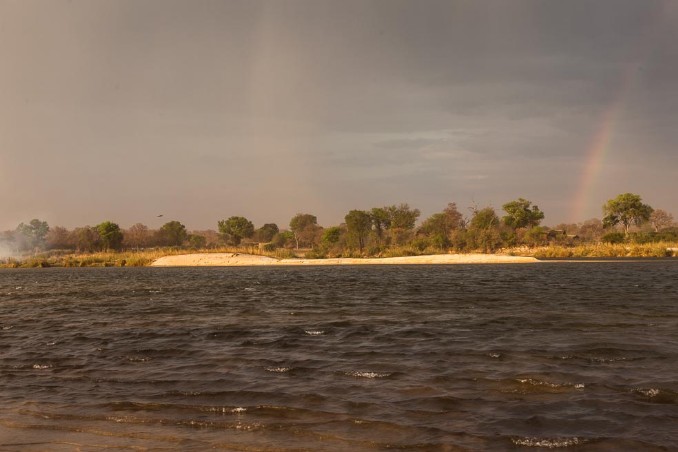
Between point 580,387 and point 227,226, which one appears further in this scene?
point 227,226

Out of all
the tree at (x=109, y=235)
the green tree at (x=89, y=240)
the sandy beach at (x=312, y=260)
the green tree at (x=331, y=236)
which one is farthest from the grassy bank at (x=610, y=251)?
the green tree at (x=89, y=240)

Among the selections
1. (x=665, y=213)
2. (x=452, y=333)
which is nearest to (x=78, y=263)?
(x=452, y=333)

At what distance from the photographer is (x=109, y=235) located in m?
156

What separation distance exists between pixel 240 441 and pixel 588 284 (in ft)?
122

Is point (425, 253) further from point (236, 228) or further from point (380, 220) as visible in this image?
point (236, 228)

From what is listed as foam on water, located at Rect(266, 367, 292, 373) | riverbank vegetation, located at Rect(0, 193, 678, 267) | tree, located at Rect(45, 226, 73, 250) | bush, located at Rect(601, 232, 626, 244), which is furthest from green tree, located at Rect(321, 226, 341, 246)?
foam on water, located at Rect(266, 367, 292, 373)

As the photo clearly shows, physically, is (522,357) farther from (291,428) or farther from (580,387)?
(291,428)

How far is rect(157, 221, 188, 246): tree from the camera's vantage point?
18300 centimetres

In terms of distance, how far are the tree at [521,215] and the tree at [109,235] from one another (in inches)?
4186

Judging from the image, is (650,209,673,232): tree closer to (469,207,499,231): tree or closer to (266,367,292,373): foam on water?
(469,207,499,231): tree

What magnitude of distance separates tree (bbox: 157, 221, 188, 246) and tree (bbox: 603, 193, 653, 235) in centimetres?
12686

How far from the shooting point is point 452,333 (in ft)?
60.5

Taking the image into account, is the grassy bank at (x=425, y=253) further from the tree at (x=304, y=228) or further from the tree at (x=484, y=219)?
the tree at (x=304, y=228)

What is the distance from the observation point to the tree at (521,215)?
139750mm
